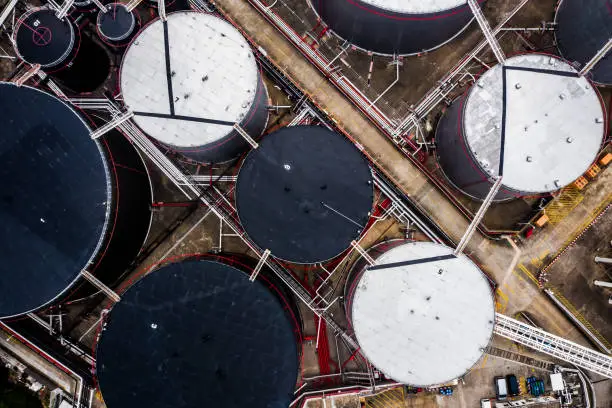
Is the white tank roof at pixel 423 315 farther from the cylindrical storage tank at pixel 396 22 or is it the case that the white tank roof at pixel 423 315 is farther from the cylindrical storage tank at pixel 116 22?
the cylindrical storage tank at pixel 116 22

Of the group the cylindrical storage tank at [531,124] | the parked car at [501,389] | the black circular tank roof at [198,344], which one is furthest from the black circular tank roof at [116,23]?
the parked car at [501,389]

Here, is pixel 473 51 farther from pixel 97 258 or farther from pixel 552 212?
pixel 97 258

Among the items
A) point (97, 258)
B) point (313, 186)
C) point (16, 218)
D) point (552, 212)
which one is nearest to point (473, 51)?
point (552, 212)

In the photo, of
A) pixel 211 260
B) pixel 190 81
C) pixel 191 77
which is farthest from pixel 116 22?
pixel 211 260

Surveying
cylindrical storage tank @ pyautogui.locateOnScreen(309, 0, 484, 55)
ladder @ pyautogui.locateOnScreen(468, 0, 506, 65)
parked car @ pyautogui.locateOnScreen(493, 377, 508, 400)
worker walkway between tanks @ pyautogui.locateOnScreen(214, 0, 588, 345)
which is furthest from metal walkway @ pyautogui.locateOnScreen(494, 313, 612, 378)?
cylindrical storage tank @ pyautogui.locateOnScreen(309, 0, 484, 55)

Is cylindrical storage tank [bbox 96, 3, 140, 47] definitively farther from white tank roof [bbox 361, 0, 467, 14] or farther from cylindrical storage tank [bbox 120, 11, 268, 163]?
white tank roof [bbox 361, 0, 467, 14]

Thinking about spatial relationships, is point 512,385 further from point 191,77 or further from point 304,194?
point 191,77
